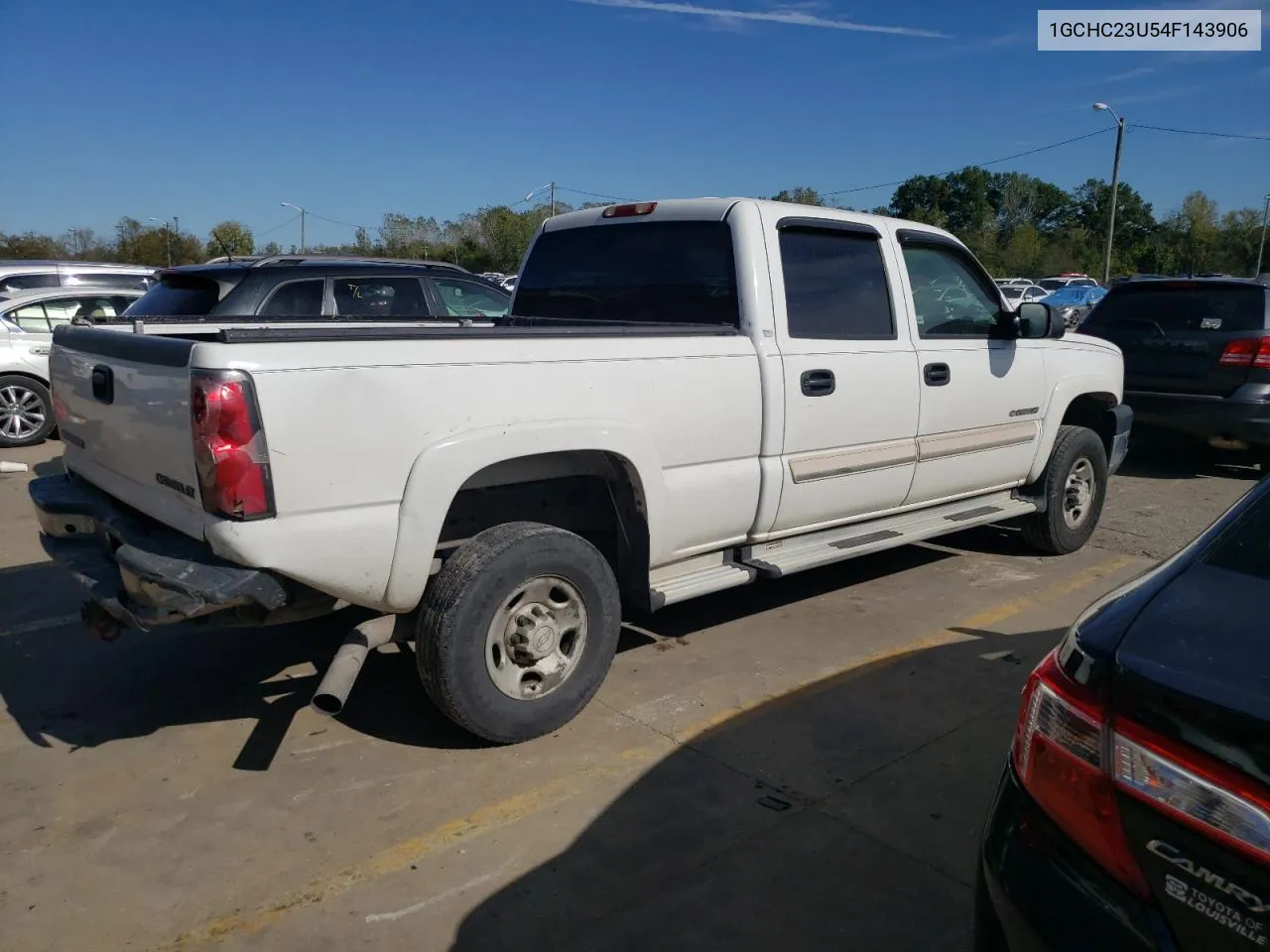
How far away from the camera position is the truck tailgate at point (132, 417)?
3.22 metres

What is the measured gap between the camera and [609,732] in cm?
404

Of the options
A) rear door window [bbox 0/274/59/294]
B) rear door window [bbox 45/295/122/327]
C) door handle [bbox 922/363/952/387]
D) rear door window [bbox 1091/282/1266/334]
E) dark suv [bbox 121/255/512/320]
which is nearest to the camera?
door handle [bbox 922/363/952/387]

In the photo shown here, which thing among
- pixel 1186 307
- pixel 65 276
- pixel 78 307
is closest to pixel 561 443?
pixel 1186 307

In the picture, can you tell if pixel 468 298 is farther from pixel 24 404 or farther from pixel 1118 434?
pixel 1118 434

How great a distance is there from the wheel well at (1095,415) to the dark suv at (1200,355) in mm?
2731

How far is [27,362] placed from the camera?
10.4 m

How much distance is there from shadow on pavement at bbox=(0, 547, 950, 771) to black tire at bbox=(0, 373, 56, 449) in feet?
18.6

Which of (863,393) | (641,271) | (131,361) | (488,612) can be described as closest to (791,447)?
(863,393)

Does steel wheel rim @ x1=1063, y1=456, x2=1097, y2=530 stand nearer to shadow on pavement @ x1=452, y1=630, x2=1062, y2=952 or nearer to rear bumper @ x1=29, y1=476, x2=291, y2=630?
shadow on pavement @ x1=452, y1=630, x2=1062, y2=952

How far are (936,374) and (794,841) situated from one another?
2.80 m

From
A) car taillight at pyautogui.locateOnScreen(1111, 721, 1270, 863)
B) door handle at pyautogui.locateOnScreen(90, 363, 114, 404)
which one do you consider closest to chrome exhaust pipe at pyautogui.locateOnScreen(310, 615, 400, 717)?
door handle at pyautogui.locateOnScreen(90, 363, 114, 404)

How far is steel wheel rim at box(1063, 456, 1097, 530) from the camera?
655cm

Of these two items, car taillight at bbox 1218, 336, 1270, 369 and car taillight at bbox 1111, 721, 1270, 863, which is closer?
car taillight at bbox 1111, 721, 1270, 863

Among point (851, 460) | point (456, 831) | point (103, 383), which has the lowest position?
point (456, 831)
